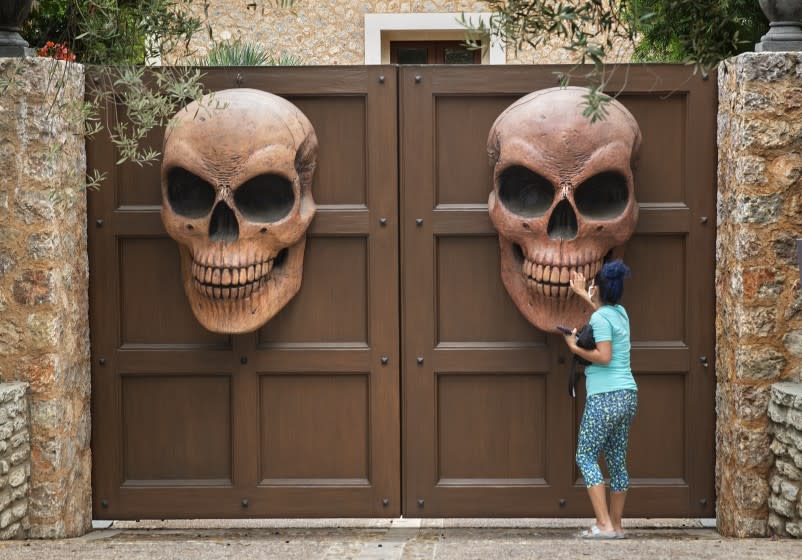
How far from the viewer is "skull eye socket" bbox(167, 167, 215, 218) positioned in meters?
4.81

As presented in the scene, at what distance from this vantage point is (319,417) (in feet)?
16.7

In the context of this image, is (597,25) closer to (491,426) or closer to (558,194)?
(558,194)

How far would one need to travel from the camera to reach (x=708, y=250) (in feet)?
16.4

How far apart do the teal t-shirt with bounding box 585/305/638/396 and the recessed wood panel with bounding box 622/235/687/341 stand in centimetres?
49

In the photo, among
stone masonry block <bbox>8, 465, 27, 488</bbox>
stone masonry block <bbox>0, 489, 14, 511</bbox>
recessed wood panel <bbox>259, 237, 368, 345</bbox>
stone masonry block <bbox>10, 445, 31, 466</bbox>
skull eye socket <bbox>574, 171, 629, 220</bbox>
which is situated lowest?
stone masonry block <bbox>0, 489, 14, 511</bbox>

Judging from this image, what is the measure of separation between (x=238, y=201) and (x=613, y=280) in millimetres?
1572

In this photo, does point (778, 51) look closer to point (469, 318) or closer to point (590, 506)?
point (469, 318)

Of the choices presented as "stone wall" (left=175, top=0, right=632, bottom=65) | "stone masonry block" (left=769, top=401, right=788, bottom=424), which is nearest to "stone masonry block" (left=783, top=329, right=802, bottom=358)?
"stone masonry block" (left=769, top=401, right=788, bottom=424)

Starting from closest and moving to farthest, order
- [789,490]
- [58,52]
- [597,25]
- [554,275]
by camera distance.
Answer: [597,25] → [789,490] → [554,275] → [58,52]

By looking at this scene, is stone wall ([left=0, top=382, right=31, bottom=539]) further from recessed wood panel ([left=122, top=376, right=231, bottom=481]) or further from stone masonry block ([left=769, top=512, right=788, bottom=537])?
stone masonry block ([left=769, top=512, right=788, bottom=537])

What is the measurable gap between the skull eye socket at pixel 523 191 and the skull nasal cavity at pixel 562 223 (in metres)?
0.09

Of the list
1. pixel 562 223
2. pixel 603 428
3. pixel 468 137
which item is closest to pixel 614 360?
pixel 603 428

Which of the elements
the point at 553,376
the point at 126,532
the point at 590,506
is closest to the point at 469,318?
the point at 553,376

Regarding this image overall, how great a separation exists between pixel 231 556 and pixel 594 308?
5.70ft
